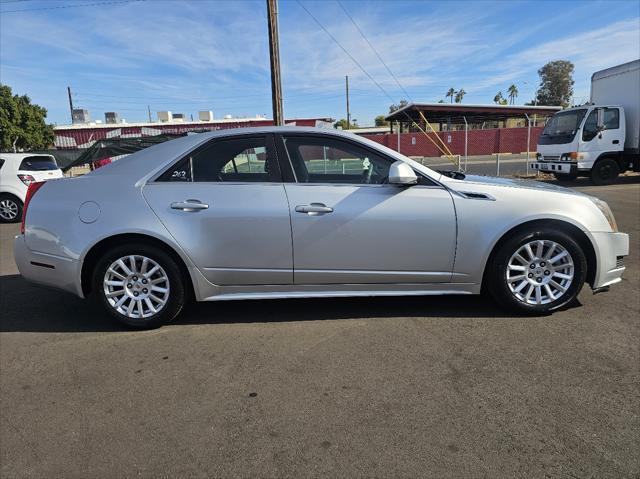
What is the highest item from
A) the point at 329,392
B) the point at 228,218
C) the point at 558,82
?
the point at 558,82

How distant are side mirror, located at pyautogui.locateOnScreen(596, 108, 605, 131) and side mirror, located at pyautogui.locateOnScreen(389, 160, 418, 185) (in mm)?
11735

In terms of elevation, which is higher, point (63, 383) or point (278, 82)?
point (278, 82)

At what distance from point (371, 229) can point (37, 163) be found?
34.7 feet

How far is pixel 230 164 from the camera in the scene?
3.96m

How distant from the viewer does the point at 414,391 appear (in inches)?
113

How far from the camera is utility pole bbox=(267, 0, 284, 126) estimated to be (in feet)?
45.1

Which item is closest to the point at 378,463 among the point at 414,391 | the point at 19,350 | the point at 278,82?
the point at 414,391

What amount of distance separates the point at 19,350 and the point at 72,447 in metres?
1.61

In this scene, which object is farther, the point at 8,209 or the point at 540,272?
the point at 8,209

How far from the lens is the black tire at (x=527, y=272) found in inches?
150

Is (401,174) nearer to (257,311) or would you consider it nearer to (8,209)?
(257,311)

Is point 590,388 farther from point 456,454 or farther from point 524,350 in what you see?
point 456,454

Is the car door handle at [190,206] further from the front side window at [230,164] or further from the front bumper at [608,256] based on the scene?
the front bumper at [608,256]

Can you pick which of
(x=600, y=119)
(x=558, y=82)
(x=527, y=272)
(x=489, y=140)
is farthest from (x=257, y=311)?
(x=558, y=82)
